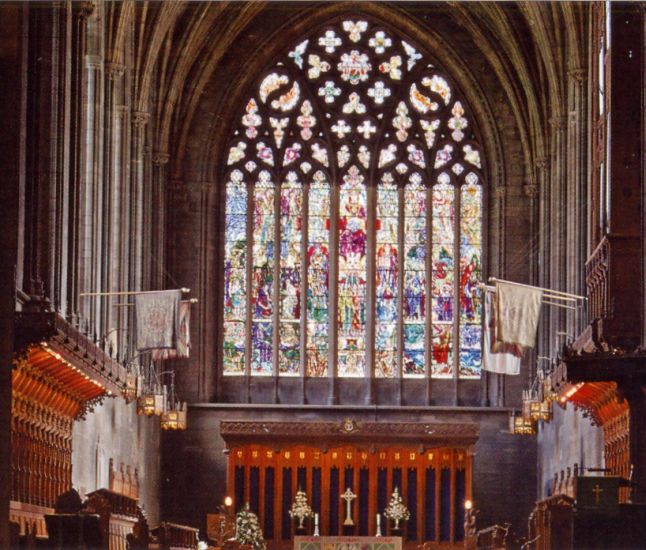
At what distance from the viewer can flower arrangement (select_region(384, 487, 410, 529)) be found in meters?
46.4

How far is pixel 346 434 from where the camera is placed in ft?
156

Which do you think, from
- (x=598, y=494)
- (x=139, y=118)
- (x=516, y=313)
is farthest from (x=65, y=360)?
(x=139, y=118)

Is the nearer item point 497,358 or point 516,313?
point 516,313

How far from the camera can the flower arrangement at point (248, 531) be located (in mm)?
40094

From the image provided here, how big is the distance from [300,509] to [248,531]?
6.39 m

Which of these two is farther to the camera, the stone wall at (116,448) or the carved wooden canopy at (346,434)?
the carved wooden canopy at (346,434)

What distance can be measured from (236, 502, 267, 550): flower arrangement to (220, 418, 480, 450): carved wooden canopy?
19.4ft

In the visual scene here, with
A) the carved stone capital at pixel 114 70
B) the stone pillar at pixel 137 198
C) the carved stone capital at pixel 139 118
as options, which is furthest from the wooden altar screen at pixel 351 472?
the carved stone capital at pixel 114 70

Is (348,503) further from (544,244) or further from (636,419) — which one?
(636,419)

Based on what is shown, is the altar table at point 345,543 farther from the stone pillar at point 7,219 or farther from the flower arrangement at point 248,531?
the stone pillar at point 7,219

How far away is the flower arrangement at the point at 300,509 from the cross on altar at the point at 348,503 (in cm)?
96

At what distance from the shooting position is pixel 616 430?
111 ft

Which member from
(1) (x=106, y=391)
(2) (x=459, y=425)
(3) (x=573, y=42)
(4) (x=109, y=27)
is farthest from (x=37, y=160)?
(2) (x=459, y=425)

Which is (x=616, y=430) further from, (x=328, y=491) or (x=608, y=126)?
(x=328, y=491)
